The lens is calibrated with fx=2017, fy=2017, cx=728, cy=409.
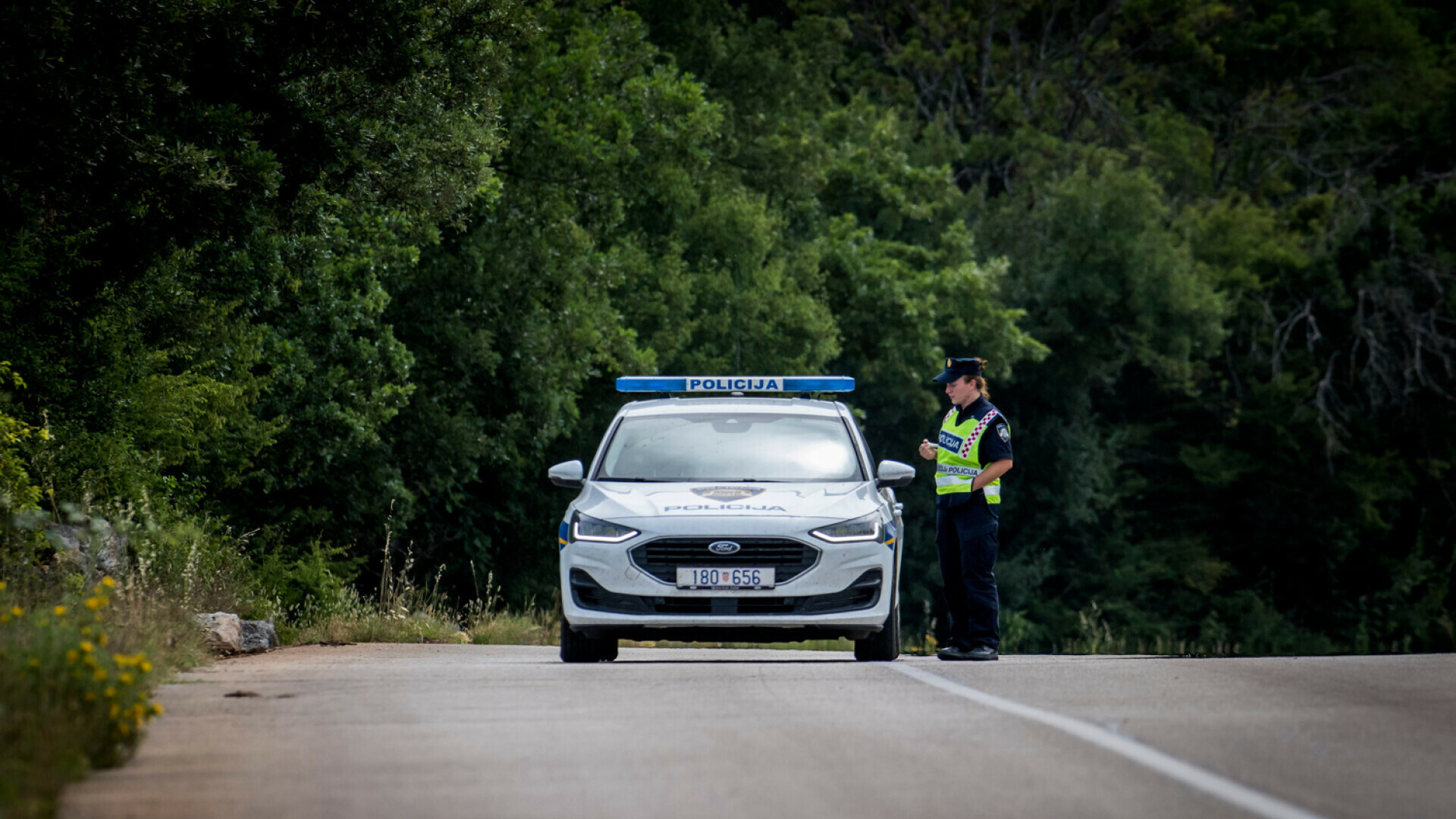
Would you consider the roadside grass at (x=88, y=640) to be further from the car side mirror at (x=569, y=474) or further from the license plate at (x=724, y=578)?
the license plate at (x=724, y=578)

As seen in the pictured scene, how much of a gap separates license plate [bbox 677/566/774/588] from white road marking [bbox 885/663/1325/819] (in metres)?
2.05

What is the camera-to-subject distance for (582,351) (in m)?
30.2

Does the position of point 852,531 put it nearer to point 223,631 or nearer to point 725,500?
point 725,500

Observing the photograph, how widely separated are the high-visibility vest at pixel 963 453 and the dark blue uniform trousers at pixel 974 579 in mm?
161

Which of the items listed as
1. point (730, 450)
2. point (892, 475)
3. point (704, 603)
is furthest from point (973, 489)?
point (704, 603)

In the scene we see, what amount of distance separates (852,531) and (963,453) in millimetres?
1491

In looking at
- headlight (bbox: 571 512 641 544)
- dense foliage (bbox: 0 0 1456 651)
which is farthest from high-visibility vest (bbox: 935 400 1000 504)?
dense foliage (bbox: 0 0 1456 651)

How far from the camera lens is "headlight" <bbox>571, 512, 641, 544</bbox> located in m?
12.2

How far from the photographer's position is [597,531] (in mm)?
12320

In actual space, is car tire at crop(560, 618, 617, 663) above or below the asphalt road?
above

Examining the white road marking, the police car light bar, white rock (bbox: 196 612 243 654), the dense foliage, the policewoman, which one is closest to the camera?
the white road marking

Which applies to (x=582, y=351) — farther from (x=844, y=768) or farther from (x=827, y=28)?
(x=844, y=768)

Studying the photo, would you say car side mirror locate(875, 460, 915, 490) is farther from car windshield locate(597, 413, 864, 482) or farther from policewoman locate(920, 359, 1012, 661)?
policewoman locate(920, 359, 1012, 661)

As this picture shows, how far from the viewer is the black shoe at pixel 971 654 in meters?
13.5
